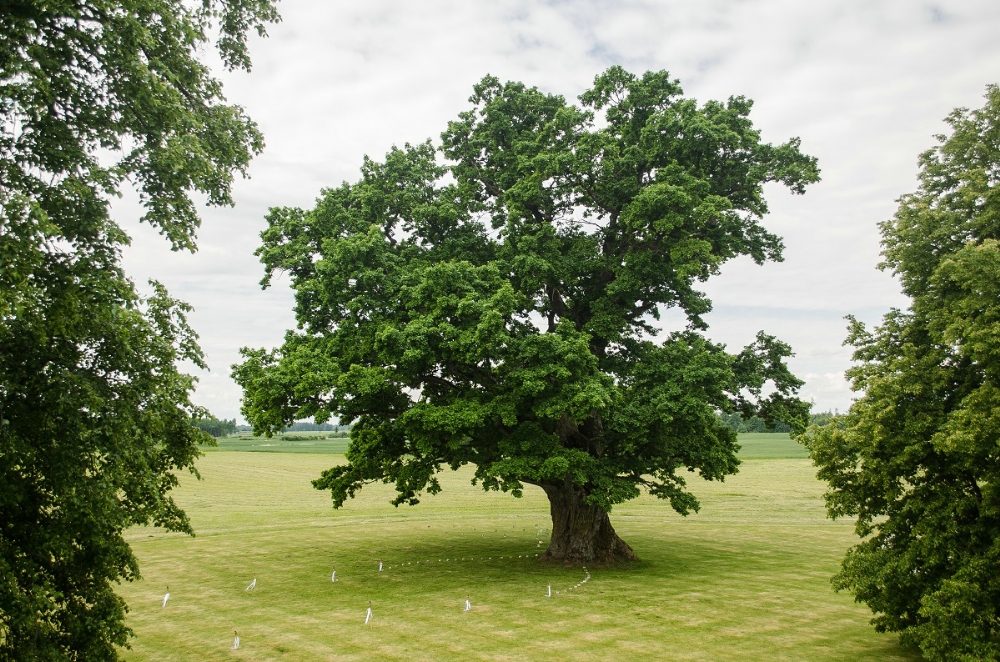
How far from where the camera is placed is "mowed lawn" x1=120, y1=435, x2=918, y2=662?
16.1 metres

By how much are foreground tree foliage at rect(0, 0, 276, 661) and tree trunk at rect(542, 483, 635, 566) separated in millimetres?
16708

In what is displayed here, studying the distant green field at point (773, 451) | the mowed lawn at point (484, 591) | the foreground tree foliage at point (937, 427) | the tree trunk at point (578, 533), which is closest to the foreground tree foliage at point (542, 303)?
the tree trunk at point (578, 533)

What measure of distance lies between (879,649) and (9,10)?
21.2m

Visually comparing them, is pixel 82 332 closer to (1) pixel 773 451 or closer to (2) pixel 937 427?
(2) pixel 937 427

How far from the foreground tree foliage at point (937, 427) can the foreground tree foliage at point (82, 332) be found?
13440mm

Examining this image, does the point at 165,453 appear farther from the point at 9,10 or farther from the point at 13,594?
the point at 9,10

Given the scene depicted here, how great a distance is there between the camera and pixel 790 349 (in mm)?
26703

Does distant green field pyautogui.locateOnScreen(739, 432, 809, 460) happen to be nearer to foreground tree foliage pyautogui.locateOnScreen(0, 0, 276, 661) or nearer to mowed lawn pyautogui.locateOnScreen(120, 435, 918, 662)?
mowed lawn pyautogui.locateOnScreen(120, 435, 918, 662)

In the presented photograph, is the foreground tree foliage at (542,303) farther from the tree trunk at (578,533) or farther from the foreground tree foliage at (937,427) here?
the foreground tree foliage at (937,427)

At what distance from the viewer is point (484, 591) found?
22.0m


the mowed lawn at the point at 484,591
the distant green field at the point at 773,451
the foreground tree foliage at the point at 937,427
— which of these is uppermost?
the foreground tree foliage at the point at 937,427

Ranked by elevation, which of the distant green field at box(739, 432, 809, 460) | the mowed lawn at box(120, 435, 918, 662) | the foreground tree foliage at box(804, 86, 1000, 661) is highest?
the foreground tree foliage at box(804, 86, 1000, 661)

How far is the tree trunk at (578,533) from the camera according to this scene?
87.1 feet

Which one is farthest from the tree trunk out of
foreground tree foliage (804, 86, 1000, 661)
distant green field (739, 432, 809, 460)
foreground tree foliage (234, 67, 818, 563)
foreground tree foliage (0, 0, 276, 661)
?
distant green field (739, 432, 809, 460)
